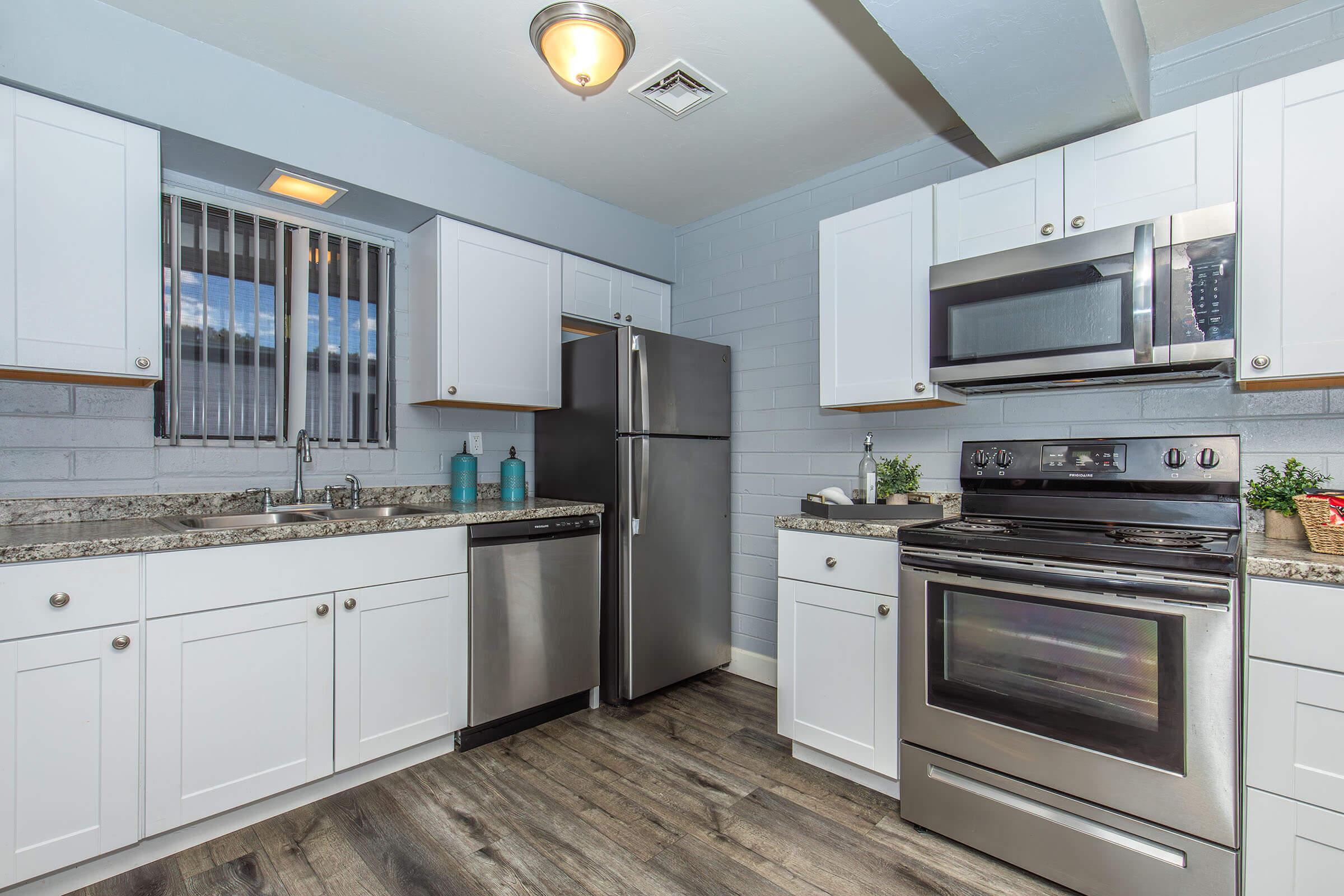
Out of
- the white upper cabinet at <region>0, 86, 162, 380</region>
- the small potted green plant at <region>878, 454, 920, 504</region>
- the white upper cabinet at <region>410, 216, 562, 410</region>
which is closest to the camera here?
the white upper cabinet at <region>0, 86, 162, 380</region>

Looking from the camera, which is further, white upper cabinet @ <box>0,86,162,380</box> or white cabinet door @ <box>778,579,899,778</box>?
white cabinet door @ <box>778,579,899,778</box>

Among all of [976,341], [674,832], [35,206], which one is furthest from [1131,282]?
[35,206]

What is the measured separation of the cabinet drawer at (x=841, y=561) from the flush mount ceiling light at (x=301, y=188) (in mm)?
2288

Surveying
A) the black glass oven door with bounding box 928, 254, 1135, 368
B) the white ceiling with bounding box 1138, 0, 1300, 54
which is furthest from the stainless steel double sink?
the white ceiling with bounding box 1138, 0, 1300, 54

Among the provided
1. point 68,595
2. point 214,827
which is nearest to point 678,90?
point 68,595

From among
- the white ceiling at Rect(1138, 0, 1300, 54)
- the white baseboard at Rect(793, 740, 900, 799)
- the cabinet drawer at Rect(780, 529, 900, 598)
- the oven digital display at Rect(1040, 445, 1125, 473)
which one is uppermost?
the white ceiling at Rect(1138, 0, 1300, 54)

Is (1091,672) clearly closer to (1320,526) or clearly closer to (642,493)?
(1320,526)

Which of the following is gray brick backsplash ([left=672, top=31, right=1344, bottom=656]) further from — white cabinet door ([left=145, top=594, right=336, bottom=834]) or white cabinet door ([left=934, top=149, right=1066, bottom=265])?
white cabinet door ([left=145, top=594, right=336, bottom=834])

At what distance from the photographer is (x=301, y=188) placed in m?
2.52

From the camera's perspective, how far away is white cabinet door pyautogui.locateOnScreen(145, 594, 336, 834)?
1.79 m

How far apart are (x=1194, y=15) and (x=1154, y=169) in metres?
0.57

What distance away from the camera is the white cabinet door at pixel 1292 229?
160cm

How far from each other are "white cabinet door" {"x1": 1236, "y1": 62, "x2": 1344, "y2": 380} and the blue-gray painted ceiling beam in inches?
13.5

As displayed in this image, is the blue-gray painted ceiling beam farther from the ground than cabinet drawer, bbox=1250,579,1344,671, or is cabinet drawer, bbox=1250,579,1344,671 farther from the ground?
the blue-gray painted ceiling beam
